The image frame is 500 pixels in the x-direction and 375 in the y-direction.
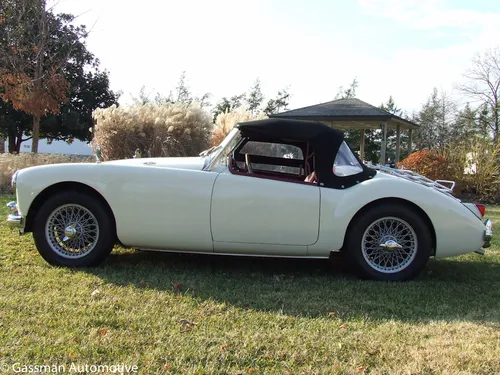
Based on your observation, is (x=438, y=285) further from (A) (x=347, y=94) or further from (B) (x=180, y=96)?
(A) (x=347, y=94)

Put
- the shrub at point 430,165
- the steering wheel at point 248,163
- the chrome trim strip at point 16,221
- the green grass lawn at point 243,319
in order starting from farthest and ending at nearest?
the shrub at point 430,165, the steering wheel at point 248,163, the chrome trim strip at point 16,221, the green grass lawn at point 243,319

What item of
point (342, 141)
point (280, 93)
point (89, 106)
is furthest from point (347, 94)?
point (342, 141)

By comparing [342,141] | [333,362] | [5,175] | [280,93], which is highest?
[280,93]

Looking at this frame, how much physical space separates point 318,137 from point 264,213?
90 centimetres

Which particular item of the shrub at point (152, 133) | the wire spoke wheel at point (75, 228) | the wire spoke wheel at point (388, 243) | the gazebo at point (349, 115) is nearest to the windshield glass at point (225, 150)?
the wire spoke wheel at point (75, 228)

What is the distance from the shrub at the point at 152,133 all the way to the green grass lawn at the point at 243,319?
645 centimetres

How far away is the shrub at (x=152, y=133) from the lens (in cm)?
1062

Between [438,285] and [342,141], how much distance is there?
157cm

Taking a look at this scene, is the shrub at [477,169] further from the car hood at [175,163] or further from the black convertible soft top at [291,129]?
the car hood at [175,163]

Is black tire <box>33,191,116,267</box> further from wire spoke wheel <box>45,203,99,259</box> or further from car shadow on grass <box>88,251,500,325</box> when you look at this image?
car shadow on grass <box>88,251,500,325</box>

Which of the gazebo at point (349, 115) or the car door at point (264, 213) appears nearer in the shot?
the car door at point (264, 213)

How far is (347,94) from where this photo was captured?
3747 cm

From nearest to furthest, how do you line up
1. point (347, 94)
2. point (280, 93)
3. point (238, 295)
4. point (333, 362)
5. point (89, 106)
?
1. point (333, 362)
2. point (238, 295)
3. point (89, 106)
4. point (280, 93)
5. point (347, 94)

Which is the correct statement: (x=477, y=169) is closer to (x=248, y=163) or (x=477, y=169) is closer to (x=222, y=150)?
(x=248, y=163)
